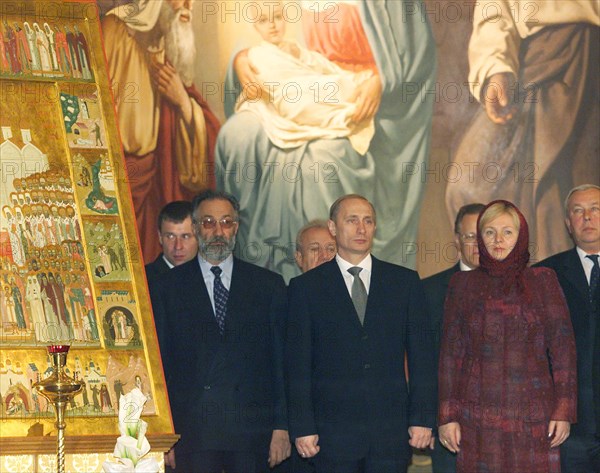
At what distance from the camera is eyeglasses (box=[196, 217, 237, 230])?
6.28 metres

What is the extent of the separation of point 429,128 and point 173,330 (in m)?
3.77

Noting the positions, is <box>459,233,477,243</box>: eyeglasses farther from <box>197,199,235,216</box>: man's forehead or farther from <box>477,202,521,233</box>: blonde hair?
<box>197,199,235,216</box>: man's forehead

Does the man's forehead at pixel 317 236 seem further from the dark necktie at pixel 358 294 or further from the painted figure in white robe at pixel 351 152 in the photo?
the dark necktie at pixel 358 294

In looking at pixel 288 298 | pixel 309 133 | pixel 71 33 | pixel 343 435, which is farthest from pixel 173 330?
pixel 309 133

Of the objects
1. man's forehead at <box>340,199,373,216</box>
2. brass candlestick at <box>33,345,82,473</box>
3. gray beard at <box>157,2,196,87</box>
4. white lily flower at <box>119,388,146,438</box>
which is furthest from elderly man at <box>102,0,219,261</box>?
white lily flower at <box>119,388,146,438</box>

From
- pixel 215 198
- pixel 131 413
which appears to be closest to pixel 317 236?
pixel 215 198

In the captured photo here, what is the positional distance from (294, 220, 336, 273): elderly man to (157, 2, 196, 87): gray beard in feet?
6.78

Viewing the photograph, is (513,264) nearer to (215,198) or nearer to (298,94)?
(215,198)

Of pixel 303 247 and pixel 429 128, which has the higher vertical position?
pixel 429 128

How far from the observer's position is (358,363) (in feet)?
18.9

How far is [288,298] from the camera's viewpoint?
5.97m

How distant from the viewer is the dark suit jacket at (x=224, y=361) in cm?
592

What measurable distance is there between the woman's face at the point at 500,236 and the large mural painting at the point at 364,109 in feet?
10.8

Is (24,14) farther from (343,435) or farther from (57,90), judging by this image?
(343,435)
